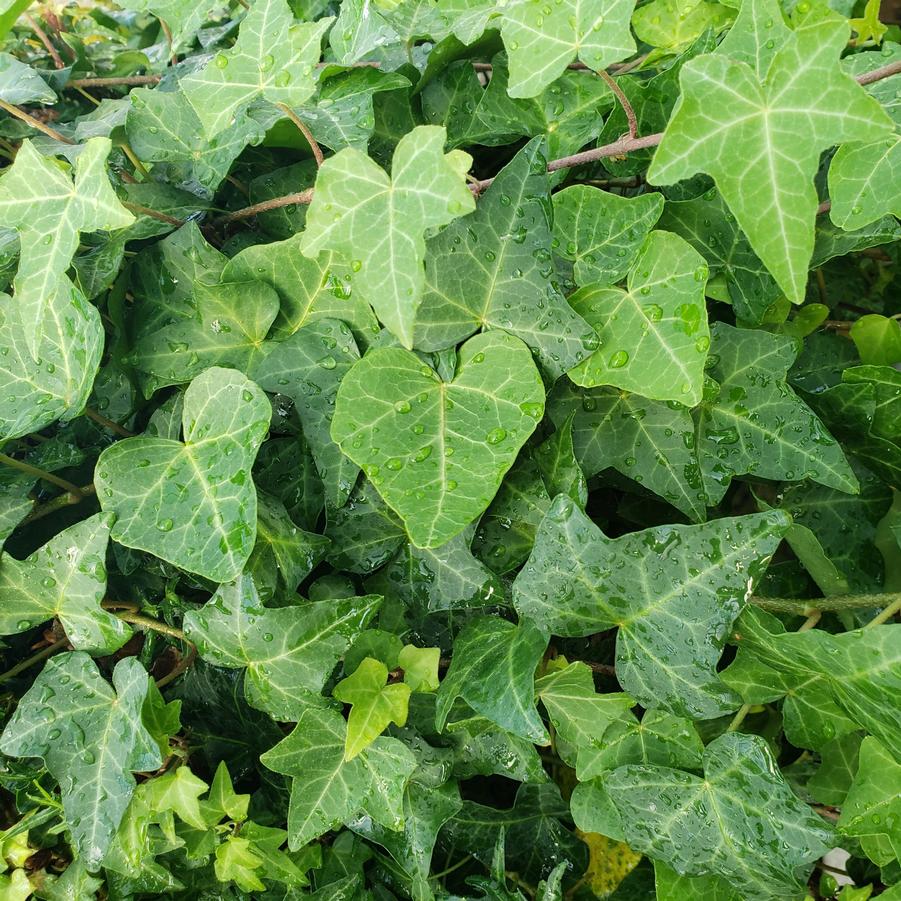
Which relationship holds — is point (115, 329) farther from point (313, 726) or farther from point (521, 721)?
point (521, 721)

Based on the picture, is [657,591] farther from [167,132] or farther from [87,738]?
[167,132]

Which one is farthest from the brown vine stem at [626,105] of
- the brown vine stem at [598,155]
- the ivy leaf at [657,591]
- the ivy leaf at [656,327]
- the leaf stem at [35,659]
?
the leaf stem at [35,659]

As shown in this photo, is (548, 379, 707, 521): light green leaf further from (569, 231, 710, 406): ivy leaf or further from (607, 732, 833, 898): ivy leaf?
(607, 732, 833, 898): ivy leaf

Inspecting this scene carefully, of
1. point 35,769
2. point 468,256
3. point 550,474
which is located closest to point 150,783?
point 35,769

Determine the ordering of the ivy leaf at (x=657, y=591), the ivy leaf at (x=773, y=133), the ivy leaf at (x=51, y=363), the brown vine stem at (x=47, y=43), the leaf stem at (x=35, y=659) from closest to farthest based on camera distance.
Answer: the ivy leaf at (x=773, y=133) < the ivy leaf at (x=657, y=591) < the ivy leaf at (x=51, y=363) < the leaf stem at (x=35, y=659) < the brown vine stem at (x=47, y=43)

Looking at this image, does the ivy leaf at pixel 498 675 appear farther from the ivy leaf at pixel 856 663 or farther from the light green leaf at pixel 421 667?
the ivy leaf at pixel 856 663

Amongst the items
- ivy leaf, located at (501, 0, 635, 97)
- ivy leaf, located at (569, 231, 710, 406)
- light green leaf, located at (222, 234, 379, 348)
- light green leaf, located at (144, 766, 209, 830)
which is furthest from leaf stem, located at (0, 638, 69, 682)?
ivy leaf, located at (501, 0, 635, 97)
